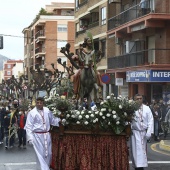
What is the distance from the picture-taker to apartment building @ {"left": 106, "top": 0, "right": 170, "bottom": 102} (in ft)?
104

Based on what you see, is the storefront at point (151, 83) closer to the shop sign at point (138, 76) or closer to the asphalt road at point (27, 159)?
the shop sign at point (138, 76)

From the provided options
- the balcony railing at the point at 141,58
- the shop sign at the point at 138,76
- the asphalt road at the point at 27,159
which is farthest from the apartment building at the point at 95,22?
the asphalt road at the point at 27,159

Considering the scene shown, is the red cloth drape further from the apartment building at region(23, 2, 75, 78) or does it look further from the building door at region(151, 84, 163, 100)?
the apartment building at region(23, 2, 75, 78)

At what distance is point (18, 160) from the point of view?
16.2 metres

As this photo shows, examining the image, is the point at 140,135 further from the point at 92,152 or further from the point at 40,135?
the point at 40,135

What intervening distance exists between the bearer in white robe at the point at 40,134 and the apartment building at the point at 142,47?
749 inches

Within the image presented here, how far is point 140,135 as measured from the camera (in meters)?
12.0

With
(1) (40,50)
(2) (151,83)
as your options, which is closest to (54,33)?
(1) (40,50)

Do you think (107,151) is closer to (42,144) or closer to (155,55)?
(42,144)

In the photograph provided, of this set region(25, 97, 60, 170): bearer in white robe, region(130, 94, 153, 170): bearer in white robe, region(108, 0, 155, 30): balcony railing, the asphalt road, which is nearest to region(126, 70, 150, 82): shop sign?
region(108, 0, 155, 30): balcony railing

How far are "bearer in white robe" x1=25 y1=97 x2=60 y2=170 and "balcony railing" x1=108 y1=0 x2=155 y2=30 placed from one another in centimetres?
2182

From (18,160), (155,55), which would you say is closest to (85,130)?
(18,160)

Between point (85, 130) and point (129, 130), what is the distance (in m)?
0.96

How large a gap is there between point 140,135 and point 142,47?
80.8 feet
